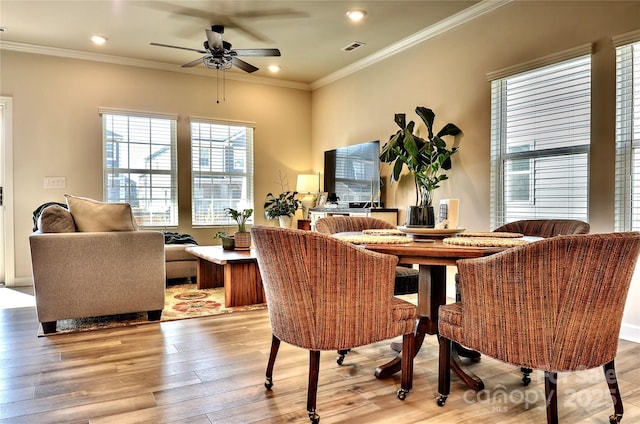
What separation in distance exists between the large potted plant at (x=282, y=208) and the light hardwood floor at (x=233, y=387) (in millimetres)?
3249

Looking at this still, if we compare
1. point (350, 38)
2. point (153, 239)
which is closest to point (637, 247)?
point (153, 239)

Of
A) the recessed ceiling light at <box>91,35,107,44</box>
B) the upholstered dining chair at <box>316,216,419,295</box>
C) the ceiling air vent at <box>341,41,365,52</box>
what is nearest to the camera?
the upholstered dining chair at <box>316,216,419,295</box>

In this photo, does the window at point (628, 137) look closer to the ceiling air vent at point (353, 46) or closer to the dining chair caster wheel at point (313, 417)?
the dining chair caster wheel at point (313, 417)

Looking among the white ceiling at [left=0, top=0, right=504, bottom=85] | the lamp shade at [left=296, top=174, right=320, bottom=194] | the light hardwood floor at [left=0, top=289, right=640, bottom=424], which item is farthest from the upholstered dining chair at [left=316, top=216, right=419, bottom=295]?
the lamp shade at [left=296, top=174, right=320, bottom=194]

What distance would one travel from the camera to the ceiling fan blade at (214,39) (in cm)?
400

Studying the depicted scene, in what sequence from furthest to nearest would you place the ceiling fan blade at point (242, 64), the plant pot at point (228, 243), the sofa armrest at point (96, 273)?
the ceiling fan blade at point (242, 64), the plant pot at point (228, 243), the sofa armrest at point (96, 273)

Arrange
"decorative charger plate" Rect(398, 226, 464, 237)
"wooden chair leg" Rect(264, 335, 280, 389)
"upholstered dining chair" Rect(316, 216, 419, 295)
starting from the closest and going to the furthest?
"wooden chair leg" Rect(264, 335, 280, 389) → "decorative charger plate" Rect(398, 226, 464, 237) → "upholstered dining chair" Rect(316, 216, 419, 295)

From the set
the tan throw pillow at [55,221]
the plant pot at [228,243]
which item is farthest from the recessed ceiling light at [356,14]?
the tan throw pillow at [55,221]

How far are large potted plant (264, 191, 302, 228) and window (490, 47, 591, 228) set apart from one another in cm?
302

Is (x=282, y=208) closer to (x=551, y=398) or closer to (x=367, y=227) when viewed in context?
(x=367, y=227)

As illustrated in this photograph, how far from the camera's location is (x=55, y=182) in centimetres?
519

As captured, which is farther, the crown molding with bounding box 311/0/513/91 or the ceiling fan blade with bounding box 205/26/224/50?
the ceiling fan blade with bounding box 205/26/224/50

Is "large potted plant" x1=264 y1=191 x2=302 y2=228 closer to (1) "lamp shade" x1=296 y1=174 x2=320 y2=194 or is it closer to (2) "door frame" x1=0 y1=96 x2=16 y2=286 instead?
(1) "lamp shade" x1=296 y1=174 x2=320 y2=194

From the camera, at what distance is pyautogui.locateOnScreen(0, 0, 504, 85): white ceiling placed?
156 inches
